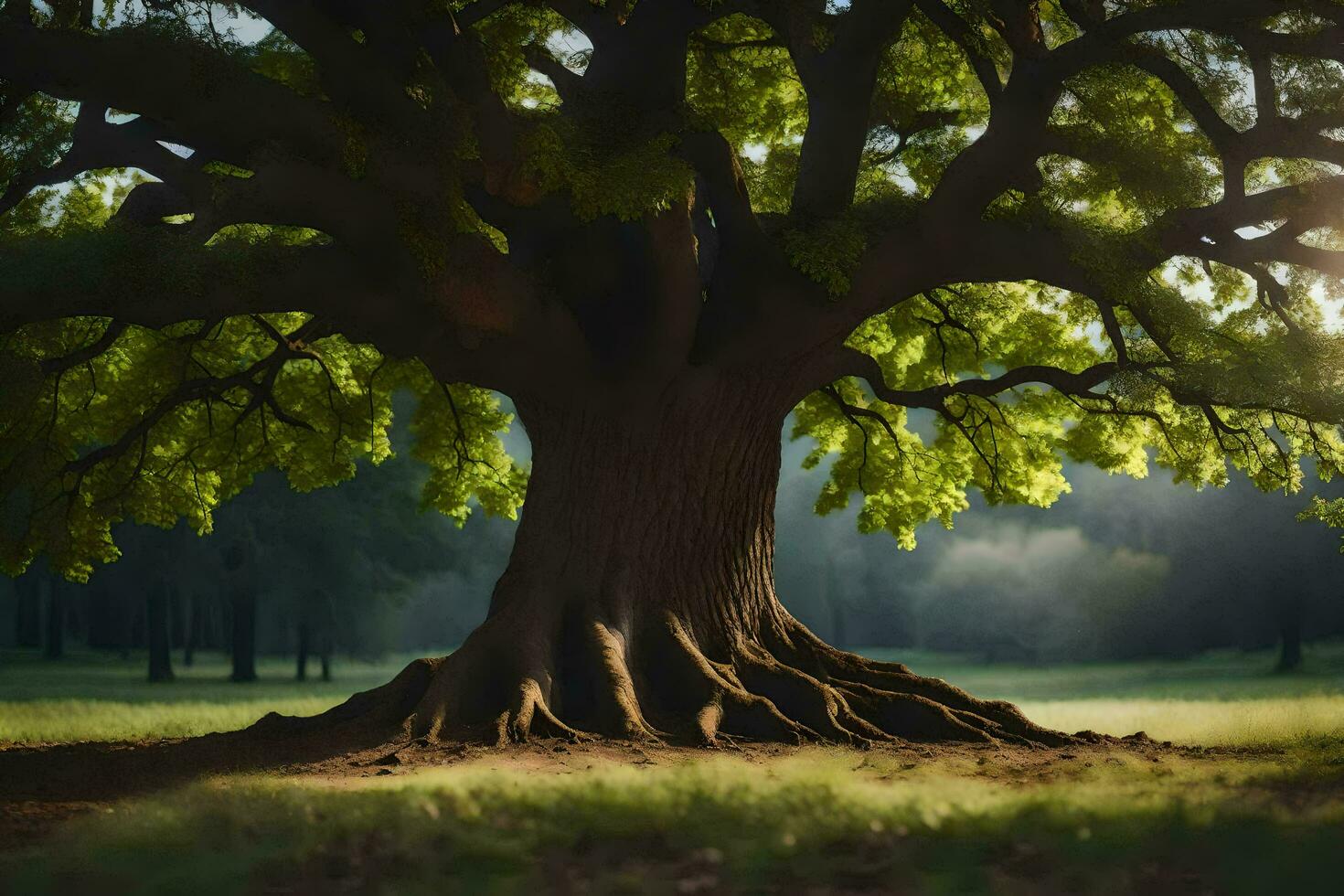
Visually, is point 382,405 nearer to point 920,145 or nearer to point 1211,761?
point 920,145

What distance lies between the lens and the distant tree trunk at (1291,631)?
2869 cm

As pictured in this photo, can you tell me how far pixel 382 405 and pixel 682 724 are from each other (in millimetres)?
8868

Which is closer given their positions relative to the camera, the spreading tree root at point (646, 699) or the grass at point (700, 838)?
the grass at point (700, 838)

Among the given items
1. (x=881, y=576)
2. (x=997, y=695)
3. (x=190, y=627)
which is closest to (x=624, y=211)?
(x=997, y=695)

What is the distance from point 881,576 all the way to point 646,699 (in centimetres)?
3318

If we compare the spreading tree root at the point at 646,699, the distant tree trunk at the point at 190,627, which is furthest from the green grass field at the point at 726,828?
the distant tree trunk at the point at 190,627

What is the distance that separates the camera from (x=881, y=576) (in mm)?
43938

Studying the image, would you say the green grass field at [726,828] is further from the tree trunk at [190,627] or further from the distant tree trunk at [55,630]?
the distant tree trunk at [55,630]

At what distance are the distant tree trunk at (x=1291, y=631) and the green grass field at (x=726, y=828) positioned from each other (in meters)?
19.9

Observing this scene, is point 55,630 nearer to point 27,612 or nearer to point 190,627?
point 190,627

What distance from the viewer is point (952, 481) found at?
1919cm

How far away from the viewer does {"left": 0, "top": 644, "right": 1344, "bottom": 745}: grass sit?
1559 cm

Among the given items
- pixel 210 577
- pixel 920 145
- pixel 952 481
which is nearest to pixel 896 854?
pixel 920 145

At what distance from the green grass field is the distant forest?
20622 millimetres
